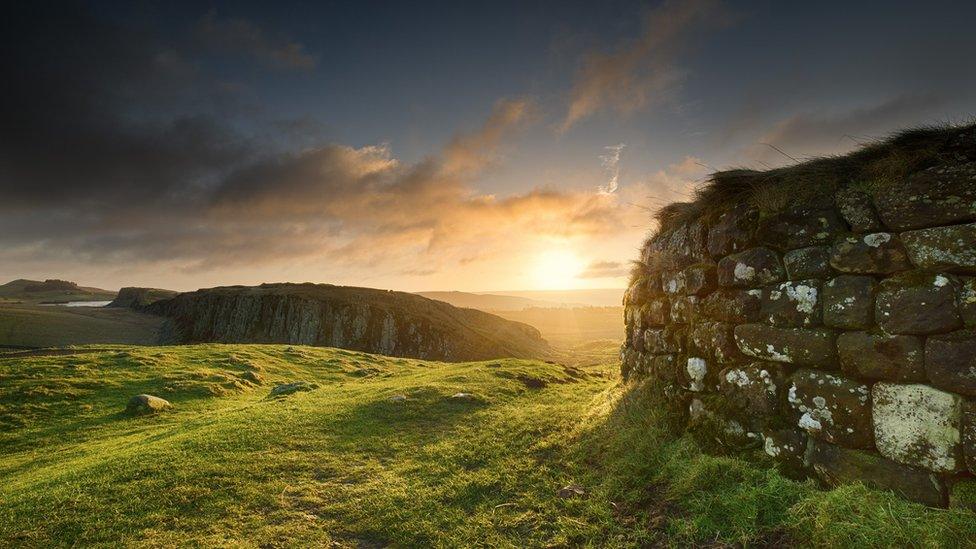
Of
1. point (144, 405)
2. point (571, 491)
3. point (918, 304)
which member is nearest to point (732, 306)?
point (918, 304)

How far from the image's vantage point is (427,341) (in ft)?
238

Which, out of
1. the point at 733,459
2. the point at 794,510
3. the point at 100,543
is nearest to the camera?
the point at 794,510

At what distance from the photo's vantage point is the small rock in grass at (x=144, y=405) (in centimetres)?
1670

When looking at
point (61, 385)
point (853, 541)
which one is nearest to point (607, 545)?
point (853, 541)

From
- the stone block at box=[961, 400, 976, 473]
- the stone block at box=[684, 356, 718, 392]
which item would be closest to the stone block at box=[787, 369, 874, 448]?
the stone block at box=[961, 400, 976, 473]

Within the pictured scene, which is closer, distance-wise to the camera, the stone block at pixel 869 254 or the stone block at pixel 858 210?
the stone block at pixel 869 254

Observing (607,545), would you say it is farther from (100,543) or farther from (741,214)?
(100,543)

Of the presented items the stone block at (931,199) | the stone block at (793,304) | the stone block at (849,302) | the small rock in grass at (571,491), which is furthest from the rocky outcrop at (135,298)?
the stone block at (931,199)

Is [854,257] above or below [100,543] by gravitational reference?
above

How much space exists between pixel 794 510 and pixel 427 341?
69.5 meters

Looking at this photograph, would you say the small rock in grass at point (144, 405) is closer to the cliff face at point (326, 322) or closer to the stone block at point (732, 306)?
the stone block at point (732, 306)

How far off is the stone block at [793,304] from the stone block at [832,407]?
83cm

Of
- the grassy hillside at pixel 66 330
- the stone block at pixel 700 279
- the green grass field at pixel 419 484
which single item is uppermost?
the stone block at pixel 700 279

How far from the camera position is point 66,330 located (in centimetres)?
6250
